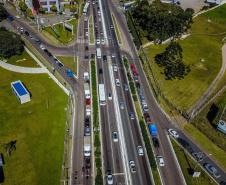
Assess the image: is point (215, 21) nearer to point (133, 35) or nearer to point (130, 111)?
point (133, 35)

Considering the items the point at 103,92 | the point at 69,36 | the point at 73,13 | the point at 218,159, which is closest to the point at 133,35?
the point at 69,36

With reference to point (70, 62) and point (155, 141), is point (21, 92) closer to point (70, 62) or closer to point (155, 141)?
point (70, 62)

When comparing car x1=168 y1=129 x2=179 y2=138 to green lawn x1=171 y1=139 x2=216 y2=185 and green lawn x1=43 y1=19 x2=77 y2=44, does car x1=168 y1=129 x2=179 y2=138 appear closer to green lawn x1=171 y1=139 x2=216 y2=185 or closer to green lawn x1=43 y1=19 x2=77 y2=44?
green lawn x1=171 y1=139 x2=216 y2=185

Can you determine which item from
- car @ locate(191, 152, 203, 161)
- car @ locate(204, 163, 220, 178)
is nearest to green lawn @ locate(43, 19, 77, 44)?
car @ locate(191, 152, 203, 161)

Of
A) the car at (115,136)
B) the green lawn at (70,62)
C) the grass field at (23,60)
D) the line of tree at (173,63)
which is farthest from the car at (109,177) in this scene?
the grass field at (23,60)

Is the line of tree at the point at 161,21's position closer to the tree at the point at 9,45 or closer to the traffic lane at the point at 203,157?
the tree at the point at 9,45

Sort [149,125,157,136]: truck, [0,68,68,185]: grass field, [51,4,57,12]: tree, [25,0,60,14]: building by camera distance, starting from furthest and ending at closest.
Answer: [25,0,60,14]: building < [51,4,57,12]: tree < [149,125,157,136]: truck < [0,68,68,185]: grass field
